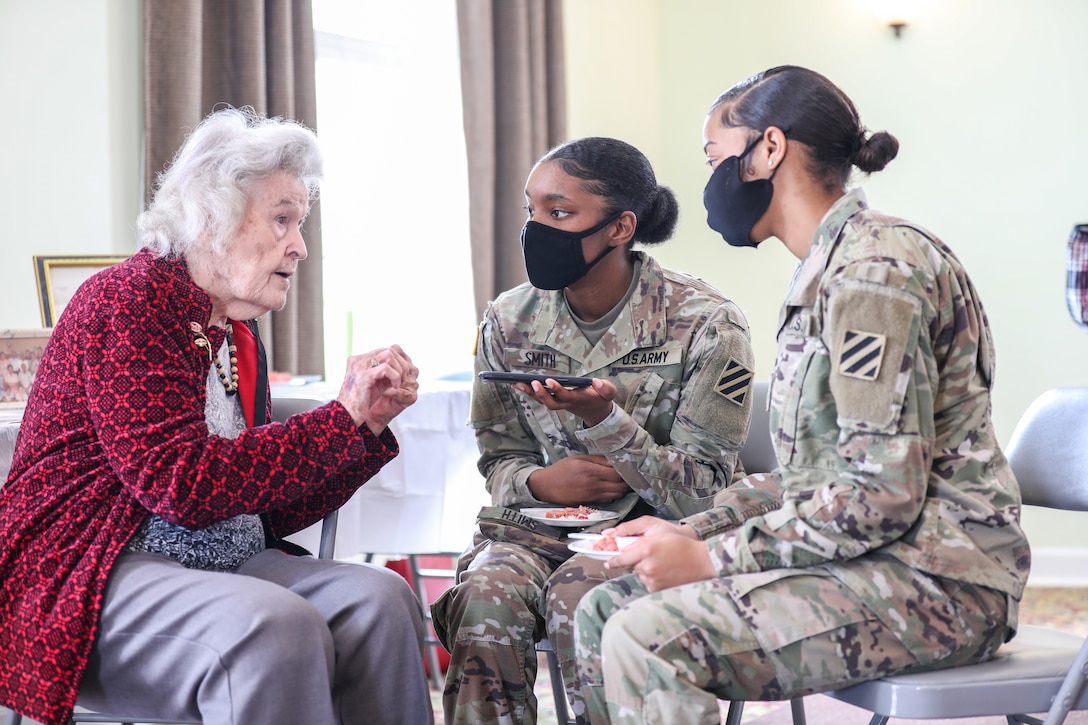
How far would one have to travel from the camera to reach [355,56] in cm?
403

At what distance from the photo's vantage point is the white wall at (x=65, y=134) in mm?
2822

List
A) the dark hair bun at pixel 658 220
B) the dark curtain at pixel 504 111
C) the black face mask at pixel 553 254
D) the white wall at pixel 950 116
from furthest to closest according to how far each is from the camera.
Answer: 1. the white wall at pixel 950 116
2. the dark curtain at pixel 504 111
3. the dark hair bun at pixel 658 220
4. the black face mask at pixel 553 254

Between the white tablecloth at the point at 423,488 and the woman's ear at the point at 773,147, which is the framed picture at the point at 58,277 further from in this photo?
the woman's ear at the point at 773,147

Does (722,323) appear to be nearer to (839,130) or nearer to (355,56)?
(839,130)

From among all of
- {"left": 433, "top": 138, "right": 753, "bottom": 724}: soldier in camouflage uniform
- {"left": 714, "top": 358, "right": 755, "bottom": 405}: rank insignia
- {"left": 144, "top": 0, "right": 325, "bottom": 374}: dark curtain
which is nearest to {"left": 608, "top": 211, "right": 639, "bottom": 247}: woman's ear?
{"left": 433, "top": 138, "right": 753, "bottom": 724}: soldier in camouflage uniform

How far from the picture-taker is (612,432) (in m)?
1.78

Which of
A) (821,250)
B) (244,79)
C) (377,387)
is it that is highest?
(244,79)

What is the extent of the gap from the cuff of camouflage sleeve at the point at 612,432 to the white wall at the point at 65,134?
1.82 metres

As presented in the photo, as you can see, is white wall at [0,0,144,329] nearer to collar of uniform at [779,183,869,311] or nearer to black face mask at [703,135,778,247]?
black face mask at [703,135,778,247]

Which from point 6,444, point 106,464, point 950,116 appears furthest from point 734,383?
point 950,116

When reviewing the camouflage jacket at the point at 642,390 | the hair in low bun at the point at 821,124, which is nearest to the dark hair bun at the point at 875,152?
the hair in low bun at the point at 821,124

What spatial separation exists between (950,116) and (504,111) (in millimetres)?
1927

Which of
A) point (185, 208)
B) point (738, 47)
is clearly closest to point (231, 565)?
point (185, 208)

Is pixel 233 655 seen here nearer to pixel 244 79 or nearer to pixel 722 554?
pixel 722 554
